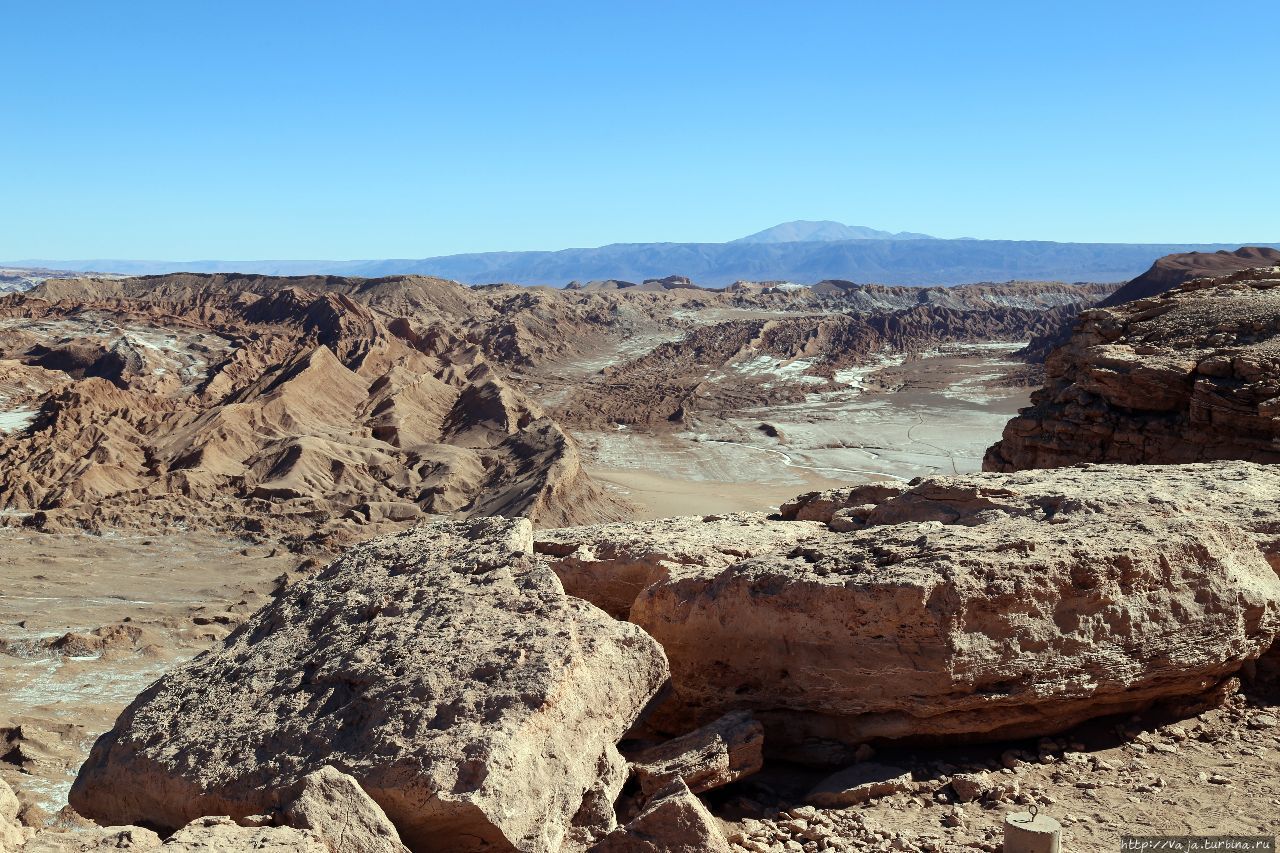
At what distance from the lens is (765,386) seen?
156ft

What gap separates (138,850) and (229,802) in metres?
0.81

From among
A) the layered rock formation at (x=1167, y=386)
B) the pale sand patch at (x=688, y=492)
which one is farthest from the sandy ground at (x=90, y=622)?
the layered rock formation at (x=1167, y=386)

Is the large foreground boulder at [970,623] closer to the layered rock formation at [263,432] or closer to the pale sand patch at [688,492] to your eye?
the layered rock formation at [263,432]

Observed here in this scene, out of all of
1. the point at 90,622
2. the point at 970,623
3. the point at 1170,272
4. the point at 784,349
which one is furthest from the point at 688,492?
the point at 1170,272

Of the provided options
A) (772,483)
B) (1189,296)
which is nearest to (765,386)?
(772,483)

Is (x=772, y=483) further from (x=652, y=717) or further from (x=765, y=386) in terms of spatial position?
(x=652, y=717)

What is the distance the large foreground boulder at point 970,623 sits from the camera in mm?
4684

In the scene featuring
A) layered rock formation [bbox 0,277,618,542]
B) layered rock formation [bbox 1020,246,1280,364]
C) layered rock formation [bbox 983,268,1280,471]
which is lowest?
layered rock formation [bbox 0,277,618,542]

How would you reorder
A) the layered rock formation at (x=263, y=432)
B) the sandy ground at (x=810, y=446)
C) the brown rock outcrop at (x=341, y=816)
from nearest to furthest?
the brown rock outcrop at (x=341, y=816) → the layered rock formation at (x=263, y=432) → the sandy ground at (x=810, y=446)

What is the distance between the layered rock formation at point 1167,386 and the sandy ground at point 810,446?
12.1 metres

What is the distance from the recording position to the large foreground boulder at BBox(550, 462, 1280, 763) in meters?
4.68

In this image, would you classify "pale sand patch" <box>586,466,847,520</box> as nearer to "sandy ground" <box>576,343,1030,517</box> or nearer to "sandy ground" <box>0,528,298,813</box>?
"sandy ground" <box>576,343,1030,517</box>

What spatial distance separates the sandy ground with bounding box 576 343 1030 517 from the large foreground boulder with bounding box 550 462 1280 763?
713 inches

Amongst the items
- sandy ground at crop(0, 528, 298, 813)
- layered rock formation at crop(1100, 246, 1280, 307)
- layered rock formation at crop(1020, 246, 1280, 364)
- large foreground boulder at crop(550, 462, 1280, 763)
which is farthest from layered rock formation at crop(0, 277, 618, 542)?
layered rock formation at crop(1100, 246, 1280, 307)
